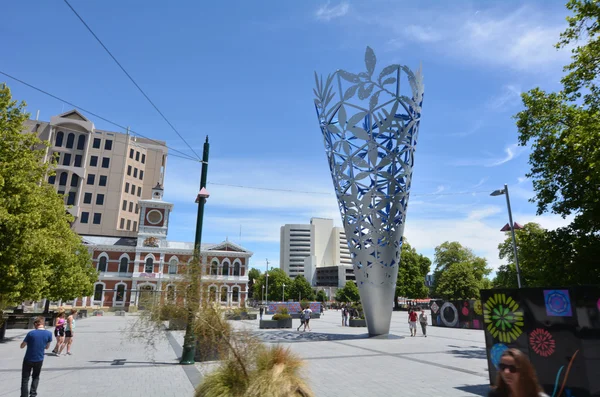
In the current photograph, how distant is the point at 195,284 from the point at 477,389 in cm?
731

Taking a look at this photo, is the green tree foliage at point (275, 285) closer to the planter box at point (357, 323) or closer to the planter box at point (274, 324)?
the planter box at point (357, 323)

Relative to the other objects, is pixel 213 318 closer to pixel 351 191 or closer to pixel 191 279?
pixel 191 279

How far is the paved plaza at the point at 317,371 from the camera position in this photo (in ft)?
29.7

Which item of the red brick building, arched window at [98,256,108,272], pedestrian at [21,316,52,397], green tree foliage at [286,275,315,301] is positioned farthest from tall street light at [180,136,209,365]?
green tree foliage at [286,275,315,301]

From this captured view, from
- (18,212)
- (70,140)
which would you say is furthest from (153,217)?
(18,212)

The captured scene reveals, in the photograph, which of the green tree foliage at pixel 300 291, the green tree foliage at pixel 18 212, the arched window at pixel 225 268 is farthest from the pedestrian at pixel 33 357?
the green tree foliage at pixel 300 291

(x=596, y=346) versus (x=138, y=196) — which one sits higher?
(x=138, y=196)

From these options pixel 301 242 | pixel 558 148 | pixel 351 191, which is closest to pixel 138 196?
pixel 351 191

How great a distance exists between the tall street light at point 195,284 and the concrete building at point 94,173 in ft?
181

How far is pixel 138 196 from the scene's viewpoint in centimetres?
6969

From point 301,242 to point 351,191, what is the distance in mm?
146347

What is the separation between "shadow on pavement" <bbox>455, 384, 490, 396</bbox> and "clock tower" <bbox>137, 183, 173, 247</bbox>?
58.7 metres

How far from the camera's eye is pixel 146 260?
197 ft

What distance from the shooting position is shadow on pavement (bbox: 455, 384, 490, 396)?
867 centimetres
